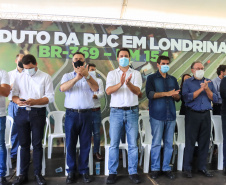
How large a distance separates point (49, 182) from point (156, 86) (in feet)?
6.54

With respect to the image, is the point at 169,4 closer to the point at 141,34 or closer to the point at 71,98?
the point at 141,34

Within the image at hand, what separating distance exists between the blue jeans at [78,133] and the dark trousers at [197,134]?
1464 millimetres

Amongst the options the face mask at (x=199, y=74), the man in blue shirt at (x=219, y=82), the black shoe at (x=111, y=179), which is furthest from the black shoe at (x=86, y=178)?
the man in blue shirt at (x=219, y=82)

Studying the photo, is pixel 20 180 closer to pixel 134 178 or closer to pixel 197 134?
pixel 134 178

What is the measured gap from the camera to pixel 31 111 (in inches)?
104

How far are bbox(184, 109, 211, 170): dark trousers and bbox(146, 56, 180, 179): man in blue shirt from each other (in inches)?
10.9

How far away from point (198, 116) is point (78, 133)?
1.73 meters

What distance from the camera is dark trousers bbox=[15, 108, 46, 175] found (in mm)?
2652

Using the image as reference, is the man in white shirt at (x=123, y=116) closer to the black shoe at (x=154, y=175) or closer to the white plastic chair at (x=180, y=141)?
the black shoe at (x=154, y=175)

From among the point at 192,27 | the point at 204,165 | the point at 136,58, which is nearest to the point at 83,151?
the point at 204,165

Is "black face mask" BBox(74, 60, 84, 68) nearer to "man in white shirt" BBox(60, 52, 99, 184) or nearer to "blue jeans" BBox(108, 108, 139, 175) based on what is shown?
"man in white shirt" BBox(60, 52, 99, 184)

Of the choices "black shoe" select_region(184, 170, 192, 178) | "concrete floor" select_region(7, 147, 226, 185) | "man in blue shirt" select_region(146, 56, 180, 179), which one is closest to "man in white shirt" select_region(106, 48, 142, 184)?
"concrete floor" select_region(7, 147, 226, 185)

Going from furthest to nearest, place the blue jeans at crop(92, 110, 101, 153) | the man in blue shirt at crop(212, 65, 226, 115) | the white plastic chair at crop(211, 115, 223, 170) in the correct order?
1. the man in blue shirt at crop(212, 65, 226, 115)
2. the blue jeans at crop(92, 110, 101, 153)
3. the white plastic chair at crop(211, 115, 223, 170)

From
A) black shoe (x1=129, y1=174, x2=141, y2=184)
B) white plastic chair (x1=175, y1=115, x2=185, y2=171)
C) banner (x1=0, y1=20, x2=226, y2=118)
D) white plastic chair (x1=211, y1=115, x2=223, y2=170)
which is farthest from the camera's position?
banner (x1=0, y1=20, x2=226, y2=118)
